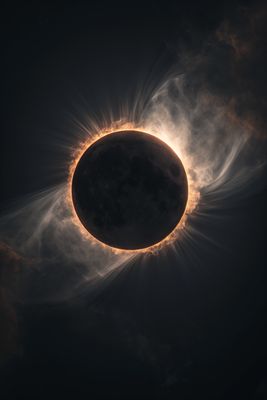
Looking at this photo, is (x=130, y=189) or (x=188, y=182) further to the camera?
(x=188, y=182)

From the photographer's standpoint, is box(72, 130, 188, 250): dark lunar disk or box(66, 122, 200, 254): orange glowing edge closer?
box(72, 130, 188, 250): dark lunar disk

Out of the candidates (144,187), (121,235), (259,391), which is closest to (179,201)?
(144,187)

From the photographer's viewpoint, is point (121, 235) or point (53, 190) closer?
point (121, 235)

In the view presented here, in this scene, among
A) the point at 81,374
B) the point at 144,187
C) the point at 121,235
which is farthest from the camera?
the point at 81,374

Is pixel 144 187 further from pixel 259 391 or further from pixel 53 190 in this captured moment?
pixel 259 391

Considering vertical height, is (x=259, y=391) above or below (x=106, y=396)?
below

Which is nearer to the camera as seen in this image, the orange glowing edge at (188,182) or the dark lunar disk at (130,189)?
the dark lunar disk at (130,189)

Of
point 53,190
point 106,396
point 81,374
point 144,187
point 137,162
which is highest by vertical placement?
point 53,190

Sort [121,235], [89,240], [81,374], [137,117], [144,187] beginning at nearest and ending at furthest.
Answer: [144,187]
[121,235]
[137,117]
[89,240]
[81,374]
